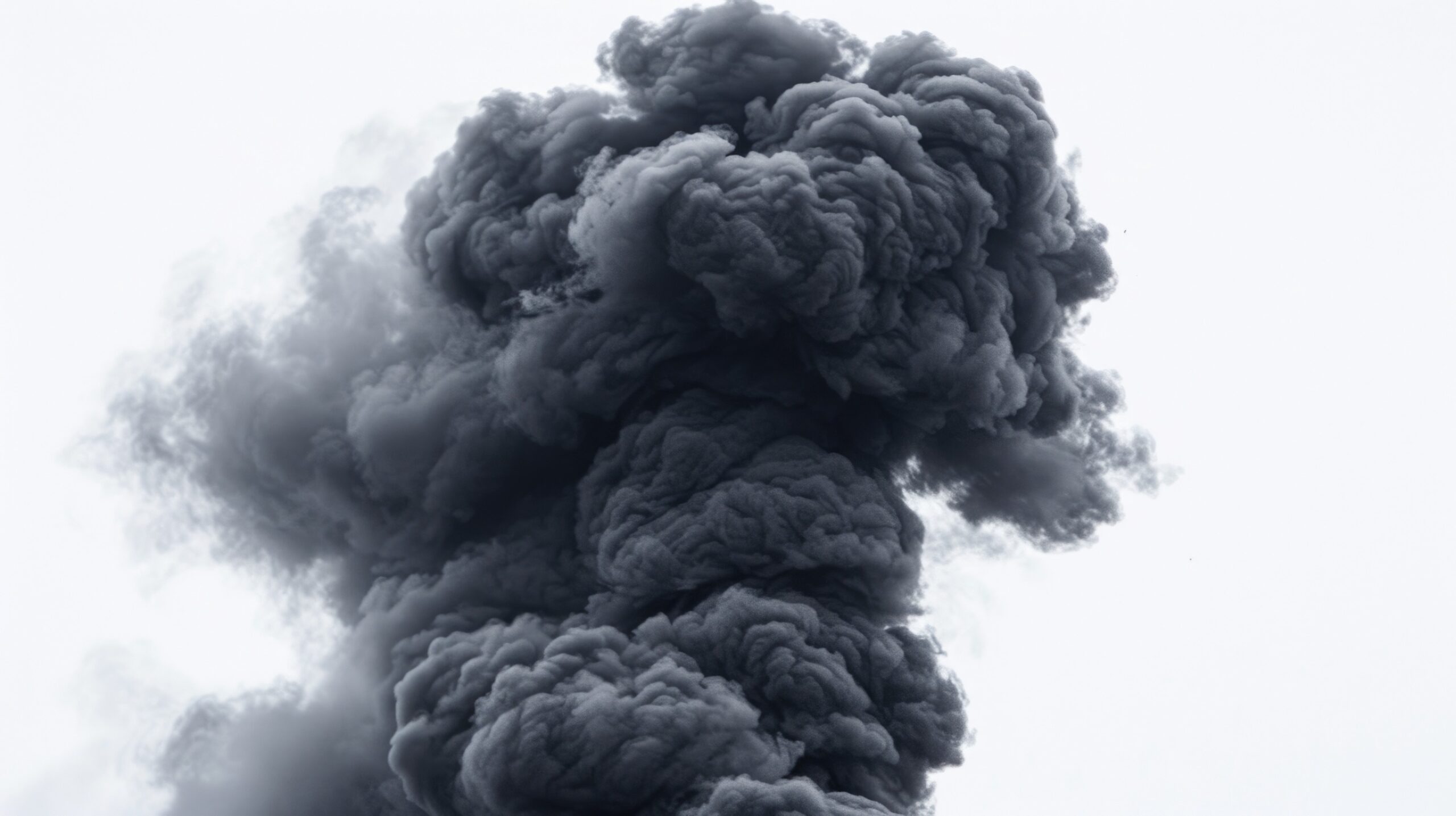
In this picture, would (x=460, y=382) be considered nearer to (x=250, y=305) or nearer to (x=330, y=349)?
(x=330, y=349)

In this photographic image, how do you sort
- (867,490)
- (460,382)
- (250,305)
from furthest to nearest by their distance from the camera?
(250,305) < (460,382) < (867,490)

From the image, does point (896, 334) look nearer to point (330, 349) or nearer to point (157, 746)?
point (330, 349)

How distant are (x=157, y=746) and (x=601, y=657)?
1065 cm

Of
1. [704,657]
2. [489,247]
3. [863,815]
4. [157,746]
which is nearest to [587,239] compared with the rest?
[489,247]

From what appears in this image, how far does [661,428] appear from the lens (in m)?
26.1

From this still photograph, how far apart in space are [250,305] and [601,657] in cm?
983

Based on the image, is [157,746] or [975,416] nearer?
[975,416]

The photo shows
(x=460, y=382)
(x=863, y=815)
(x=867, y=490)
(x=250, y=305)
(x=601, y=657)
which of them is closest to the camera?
(x=863, y=815)

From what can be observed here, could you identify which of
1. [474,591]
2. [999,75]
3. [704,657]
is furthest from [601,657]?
[999,75]

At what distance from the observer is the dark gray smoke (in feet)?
77.9

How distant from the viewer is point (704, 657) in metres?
24.0

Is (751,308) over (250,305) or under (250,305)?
under

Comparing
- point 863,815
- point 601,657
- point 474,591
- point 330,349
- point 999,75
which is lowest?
point 863,815

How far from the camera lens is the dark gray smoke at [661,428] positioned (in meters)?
23.8
